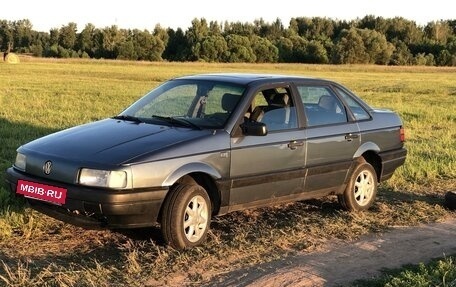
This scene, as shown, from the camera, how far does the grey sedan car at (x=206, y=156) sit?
503cm

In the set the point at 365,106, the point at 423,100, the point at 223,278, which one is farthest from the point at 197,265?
the point at 423,100

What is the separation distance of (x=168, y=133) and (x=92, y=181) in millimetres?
888

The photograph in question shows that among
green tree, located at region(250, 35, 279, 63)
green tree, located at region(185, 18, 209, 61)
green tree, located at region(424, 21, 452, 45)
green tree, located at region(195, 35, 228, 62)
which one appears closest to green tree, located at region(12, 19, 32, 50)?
green tree, located at region(185, 18, 209, 61)

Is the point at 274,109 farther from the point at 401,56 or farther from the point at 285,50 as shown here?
the point at 401,56

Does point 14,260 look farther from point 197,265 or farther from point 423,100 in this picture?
point 423,100

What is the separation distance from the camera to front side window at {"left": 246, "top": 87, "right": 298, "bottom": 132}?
20.1ft

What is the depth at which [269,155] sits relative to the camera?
5980 mm

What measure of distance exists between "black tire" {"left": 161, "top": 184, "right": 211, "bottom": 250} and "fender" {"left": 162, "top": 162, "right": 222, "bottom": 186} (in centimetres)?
12

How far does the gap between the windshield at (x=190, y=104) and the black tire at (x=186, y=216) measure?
721 millimetres

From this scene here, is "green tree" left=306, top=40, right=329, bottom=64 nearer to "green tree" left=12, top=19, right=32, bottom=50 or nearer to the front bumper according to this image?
"green tree" left=12, top=19, right=32, bottom=50

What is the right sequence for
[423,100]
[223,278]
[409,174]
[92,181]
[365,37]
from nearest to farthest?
[223,278]
[92,181]
[409,174]
[423,100]
[365,37]

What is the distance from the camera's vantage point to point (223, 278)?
4.67 metres

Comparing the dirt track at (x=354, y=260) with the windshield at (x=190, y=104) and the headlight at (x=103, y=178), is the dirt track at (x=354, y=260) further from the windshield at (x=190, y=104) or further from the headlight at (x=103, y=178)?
the windshield at (x=190, y=104)

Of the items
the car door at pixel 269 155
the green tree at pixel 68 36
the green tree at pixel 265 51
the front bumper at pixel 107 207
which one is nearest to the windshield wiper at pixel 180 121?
the car door at pixel 269 155
